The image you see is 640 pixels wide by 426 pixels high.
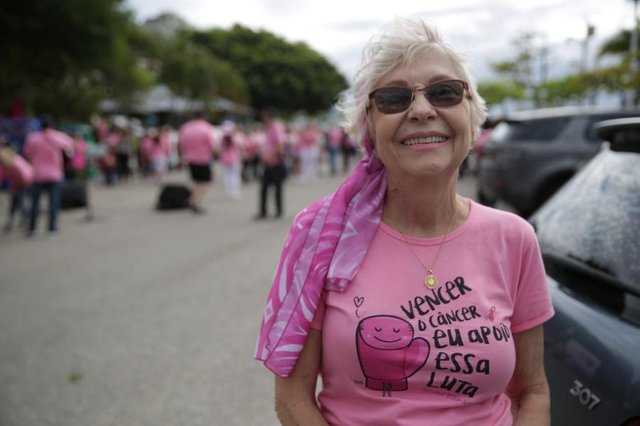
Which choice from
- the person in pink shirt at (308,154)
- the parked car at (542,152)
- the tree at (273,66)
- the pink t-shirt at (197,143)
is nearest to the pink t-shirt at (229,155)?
the pink t-shirt at (197,143)

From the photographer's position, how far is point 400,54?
1717mm

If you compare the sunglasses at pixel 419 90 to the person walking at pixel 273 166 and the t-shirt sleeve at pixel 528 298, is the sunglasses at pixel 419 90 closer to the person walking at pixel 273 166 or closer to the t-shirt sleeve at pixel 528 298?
the t-shirt sleeve at pixel 528 298

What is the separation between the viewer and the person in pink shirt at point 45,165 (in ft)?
32.5

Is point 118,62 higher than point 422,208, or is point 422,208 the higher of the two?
point 118,62

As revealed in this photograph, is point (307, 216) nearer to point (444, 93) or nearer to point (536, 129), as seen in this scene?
point (444, 93)

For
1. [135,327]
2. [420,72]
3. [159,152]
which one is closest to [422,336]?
[420,72]

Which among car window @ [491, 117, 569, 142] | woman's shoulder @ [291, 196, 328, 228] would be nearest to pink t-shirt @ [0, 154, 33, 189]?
car window @ [491, 117, 569, 142]

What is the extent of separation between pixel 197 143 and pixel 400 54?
11239 mm

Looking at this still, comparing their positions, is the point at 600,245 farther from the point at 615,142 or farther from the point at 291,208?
the point at 291,208

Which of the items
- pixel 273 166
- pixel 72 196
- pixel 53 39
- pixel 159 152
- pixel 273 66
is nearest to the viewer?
pixel 273 166

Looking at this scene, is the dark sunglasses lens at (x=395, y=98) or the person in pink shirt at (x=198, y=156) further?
the person in pink shirt at (x=198, y=156)

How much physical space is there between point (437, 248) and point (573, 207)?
1.21 meters

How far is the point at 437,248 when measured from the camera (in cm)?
177

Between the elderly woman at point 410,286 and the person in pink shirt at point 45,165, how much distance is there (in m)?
9.35
